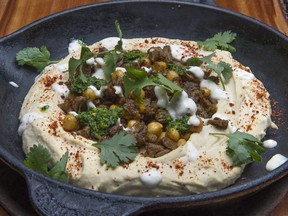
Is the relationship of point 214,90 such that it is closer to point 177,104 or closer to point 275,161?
point 177,104

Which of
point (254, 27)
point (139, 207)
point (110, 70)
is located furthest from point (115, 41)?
point (139, 207)

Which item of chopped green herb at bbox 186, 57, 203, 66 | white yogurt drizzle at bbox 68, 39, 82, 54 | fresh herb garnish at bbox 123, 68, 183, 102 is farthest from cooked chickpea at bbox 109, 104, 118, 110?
white yogurt drizzle at bbox 68, 39, 82, 54

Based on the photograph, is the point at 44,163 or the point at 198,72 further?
the point at 198,72

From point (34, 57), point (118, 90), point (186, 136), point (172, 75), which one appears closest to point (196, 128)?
point (186, 136)

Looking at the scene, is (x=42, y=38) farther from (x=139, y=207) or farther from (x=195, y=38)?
(x=139, y=207)

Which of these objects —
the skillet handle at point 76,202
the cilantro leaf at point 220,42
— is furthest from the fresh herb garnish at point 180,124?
the cilantro leaf at point 220,42

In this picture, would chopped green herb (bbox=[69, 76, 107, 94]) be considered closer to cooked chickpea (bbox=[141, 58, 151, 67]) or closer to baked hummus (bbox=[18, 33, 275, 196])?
baked hummus (bbox=[18, 33, 275, 196])
